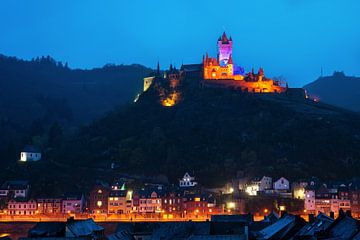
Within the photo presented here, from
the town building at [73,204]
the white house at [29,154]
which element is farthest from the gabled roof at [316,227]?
the white house at [29,154]

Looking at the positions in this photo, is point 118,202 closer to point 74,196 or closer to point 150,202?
point 150,202

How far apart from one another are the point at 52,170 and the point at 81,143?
674 inches

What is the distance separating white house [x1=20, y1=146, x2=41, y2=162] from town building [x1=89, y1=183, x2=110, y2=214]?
27.9 m

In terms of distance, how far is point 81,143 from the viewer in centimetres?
12775

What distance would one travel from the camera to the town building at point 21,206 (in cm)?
9575

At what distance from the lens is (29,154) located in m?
120

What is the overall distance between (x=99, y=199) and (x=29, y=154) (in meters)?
29.8

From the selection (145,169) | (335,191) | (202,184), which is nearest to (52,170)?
(145,169)

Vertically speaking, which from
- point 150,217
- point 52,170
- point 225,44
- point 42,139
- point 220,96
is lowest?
point 150,217

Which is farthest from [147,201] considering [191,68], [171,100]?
[191,68]

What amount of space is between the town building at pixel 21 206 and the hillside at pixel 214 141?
10.5 meters

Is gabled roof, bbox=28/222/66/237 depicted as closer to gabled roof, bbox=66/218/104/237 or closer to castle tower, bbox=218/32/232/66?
gabled roof, bbox=66/218/104/237

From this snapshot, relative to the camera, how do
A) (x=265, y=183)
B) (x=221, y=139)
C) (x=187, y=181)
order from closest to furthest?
1. (x=265, y=183)
2. (x=187, y=181)
3. (x=221, y=139)

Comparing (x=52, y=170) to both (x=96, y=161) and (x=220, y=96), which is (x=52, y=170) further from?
(x=220, y=96)
